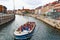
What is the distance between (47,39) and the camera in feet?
125

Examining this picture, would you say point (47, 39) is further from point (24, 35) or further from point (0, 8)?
point (0, 8)

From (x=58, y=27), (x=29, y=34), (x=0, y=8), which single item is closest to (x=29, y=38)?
(x=29, y=34)

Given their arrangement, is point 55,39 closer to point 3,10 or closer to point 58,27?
point 58,27

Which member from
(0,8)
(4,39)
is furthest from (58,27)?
(0,8)

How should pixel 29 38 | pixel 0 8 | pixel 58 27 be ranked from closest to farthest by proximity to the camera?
pixel 29 38, pixel 58 27, pixel 0 8

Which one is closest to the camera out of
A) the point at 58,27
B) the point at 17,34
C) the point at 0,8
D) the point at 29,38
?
the point at 17,34

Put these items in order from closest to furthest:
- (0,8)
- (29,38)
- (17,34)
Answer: (17,34)
(29,38)
(0,8)

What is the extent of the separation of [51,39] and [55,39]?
772 mm

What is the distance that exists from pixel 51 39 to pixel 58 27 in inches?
621

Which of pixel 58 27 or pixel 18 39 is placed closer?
pixel 18 39

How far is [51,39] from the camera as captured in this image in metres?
38.2

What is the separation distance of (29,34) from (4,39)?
5097 mm

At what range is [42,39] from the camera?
1502 inches

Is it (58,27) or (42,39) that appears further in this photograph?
(58,27)
